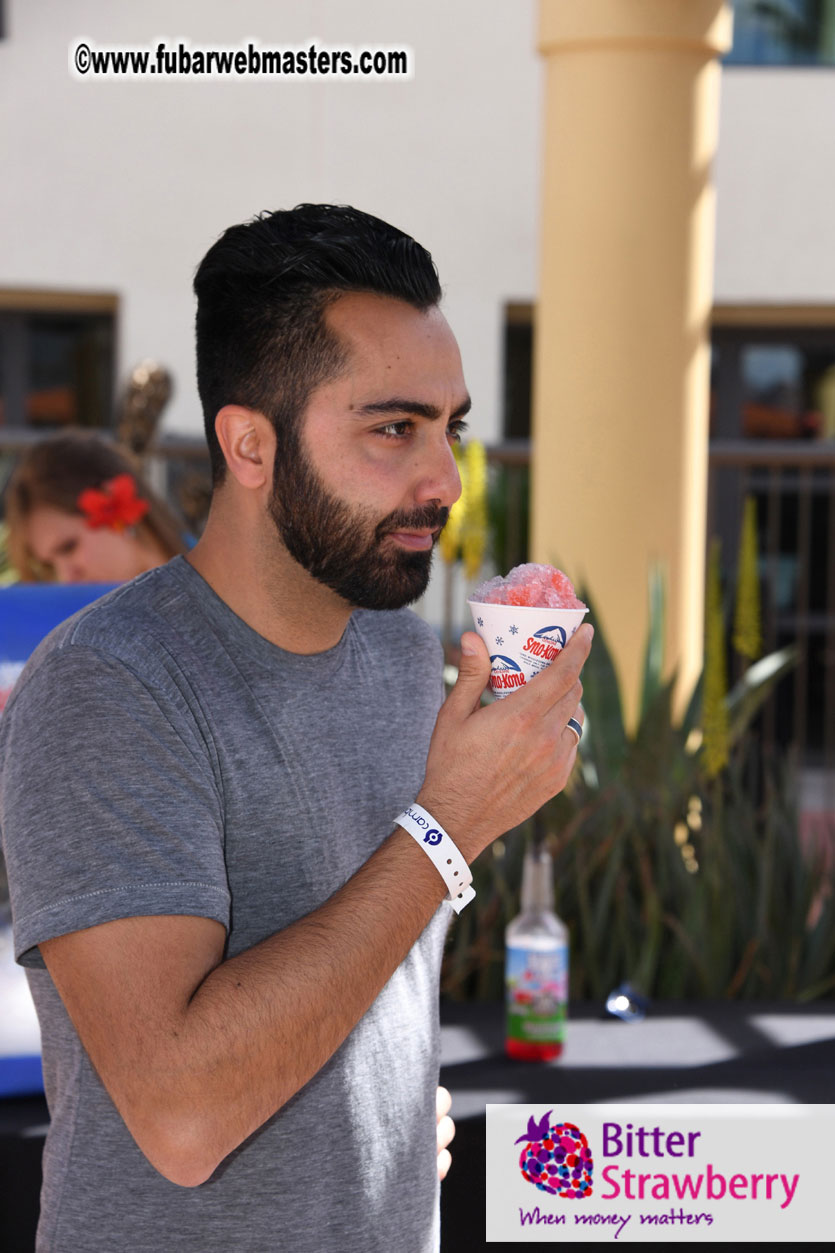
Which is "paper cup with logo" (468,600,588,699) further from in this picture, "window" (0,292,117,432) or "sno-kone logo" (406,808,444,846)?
"window" (0,292,117,432)

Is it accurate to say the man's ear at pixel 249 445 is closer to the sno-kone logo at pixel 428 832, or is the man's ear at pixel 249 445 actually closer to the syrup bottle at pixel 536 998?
the sno-kone logo at pixel 428 832

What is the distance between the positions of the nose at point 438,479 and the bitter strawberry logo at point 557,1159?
0.99m

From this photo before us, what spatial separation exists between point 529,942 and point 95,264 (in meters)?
6.08

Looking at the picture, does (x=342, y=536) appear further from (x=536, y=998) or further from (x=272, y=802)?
(x=536, y=998)

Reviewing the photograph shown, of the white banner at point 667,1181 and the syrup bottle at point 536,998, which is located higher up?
the syrup bottle at point 536,998

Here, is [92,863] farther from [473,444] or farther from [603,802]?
[473,444]

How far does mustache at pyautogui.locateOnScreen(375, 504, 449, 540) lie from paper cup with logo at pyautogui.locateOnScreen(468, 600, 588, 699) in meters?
0.09

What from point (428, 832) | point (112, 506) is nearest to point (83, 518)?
point (112, 506)

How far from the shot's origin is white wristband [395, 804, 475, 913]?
122cm

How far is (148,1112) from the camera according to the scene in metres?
1.11

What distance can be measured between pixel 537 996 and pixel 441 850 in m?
0.95

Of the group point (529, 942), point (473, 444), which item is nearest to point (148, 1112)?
point (529, 942)

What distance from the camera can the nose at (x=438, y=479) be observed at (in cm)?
132

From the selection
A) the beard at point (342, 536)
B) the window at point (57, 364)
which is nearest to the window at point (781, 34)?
the window at point (57, 364)
